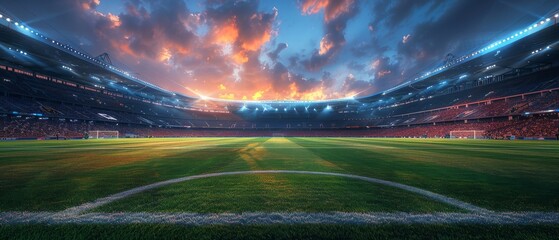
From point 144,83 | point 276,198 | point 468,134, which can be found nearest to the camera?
point 276,198

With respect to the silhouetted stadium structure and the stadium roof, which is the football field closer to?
the stadium roof

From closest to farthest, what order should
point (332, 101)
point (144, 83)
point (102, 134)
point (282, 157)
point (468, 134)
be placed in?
point (282, 157) → point (468, 134) → point (102, 134) → point (144, 83) → point (332, 101)

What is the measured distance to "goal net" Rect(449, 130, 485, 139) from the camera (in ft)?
137

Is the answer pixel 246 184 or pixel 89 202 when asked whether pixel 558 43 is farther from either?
pixel 89 202

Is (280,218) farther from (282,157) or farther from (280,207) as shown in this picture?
(282,157)

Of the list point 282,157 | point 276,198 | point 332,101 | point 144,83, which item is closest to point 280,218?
point 276,198

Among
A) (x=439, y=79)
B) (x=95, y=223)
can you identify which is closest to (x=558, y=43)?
(x=439, y=79)

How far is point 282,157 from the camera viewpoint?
978cm

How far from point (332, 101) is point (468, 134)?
3569cm

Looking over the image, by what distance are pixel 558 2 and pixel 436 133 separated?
1261 inches

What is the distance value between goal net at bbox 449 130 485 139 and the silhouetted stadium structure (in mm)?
1066

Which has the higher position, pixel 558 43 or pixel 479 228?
pixel 558 43

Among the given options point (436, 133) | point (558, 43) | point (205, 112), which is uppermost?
point (558, 43)

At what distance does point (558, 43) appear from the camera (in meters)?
31.3
